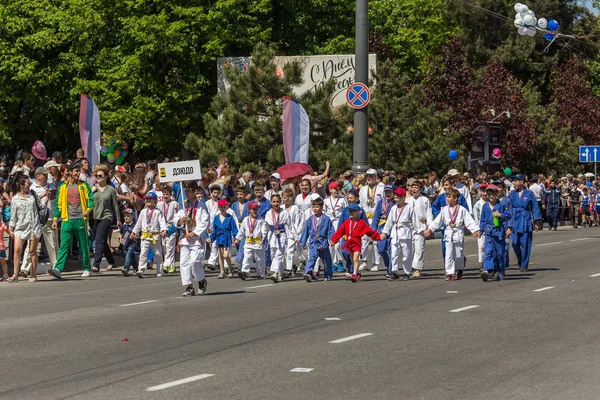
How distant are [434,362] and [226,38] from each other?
111 feet

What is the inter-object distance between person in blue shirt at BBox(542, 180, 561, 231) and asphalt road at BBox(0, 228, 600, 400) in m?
22.3

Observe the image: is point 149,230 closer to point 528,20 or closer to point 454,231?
point 454,231

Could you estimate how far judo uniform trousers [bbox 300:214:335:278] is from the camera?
19875 mm

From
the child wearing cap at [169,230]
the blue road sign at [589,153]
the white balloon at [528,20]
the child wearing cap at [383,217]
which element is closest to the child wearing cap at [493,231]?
the child wearing cap at [383,217]

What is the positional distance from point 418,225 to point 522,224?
2.45 meters

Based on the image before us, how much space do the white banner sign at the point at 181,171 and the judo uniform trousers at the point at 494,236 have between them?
4891mm

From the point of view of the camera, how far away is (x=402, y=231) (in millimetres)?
20609

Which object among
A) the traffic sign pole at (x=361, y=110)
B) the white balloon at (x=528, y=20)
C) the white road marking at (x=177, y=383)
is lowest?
the white road marking at (x=177, y=383)

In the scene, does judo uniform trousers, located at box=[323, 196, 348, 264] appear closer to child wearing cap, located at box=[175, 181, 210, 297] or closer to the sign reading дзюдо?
child wearing cap, located at box=[175, 181, 210, 297]

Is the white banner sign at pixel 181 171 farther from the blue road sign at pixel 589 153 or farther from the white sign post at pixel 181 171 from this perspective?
the blue road sign at pixel 589 153

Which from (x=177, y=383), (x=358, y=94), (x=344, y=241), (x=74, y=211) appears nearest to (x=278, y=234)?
(x=344, y=241)

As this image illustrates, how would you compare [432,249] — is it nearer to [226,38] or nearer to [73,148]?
[226,38]

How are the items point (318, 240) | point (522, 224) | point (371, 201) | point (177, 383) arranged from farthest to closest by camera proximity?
point (371, 201), point (522, 224), point (318, 240), point (177, 383)

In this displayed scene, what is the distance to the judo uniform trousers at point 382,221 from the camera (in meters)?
21.5
